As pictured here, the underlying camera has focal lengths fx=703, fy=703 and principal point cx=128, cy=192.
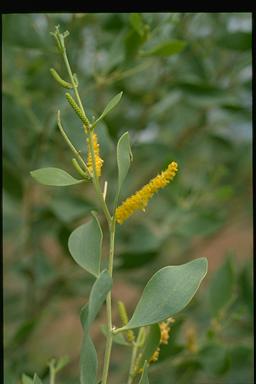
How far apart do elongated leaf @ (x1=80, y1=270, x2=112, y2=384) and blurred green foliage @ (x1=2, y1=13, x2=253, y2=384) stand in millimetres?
223

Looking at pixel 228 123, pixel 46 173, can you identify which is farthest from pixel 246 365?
pixel 46 173

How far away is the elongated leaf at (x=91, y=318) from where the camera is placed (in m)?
0.33

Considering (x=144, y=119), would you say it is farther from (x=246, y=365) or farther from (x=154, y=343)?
(x=154, y=343)

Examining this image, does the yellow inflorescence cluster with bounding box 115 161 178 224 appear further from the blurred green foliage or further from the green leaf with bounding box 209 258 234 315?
the green leaf with bounding box 209 258 234 315

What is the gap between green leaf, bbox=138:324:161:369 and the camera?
39 cm

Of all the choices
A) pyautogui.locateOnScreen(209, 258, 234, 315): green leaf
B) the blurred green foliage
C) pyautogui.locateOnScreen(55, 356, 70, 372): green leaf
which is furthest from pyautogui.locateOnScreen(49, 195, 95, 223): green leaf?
pyautogui.locateOnScreen(55, 356, 70, 372): green leaf

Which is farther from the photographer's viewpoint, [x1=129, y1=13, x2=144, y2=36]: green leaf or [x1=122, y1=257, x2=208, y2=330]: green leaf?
[x1=129, y1=13, x2=144, y2=36]: green leaf

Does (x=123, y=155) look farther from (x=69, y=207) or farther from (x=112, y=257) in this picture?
(x=69, y=207)

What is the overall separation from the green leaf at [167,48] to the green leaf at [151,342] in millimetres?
237

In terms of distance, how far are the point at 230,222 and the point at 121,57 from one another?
0.48 m

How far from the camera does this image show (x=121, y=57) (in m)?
0.61

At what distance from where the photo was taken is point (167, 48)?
0.55 meters

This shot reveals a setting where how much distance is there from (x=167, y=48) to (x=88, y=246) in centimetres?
23

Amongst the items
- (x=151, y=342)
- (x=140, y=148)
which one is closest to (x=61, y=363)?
(x=151, y=342)
